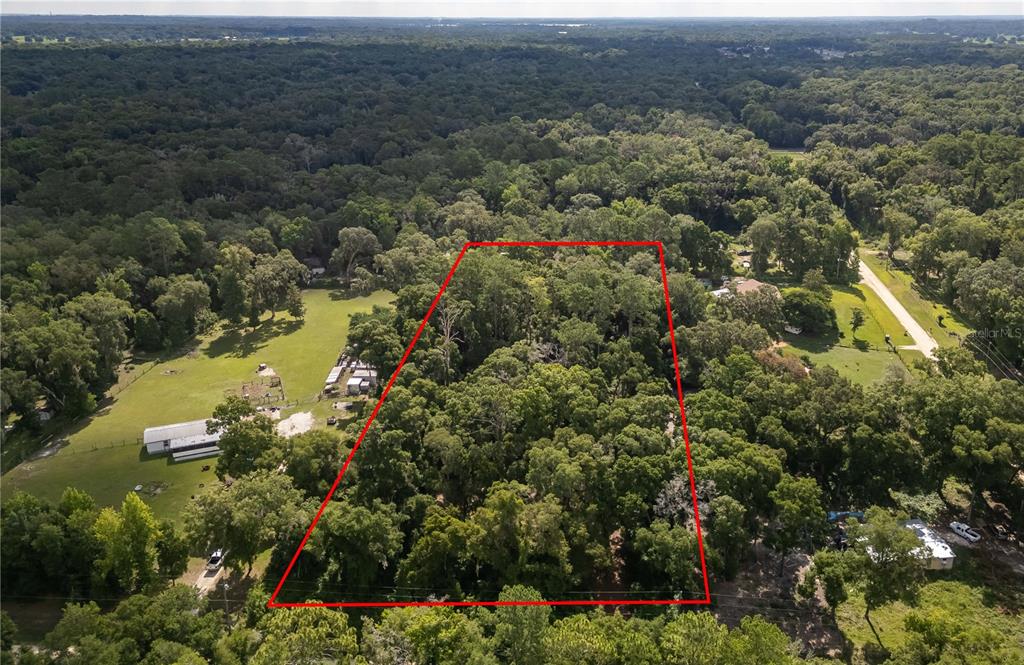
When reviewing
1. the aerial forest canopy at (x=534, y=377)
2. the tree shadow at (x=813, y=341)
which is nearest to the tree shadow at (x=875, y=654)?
the aerial forest canopy at (x=534, y=377)

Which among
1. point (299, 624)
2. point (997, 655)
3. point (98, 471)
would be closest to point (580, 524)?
point (299, 624)

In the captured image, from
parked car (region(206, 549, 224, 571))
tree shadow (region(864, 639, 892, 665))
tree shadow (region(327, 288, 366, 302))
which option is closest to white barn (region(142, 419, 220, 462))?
parked car (region(206, 549, 224, 571))

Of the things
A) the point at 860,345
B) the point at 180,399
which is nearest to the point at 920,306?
the point at 860,345

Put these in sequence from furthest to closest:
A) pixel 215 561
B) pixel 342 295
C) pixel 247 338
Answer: pixel 342 295 < pixel 247 338 < pixel 215 561

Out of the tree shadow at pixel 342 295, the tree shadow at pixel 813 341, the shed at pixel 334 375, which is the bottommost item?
the tree shadow at pixel 342 295

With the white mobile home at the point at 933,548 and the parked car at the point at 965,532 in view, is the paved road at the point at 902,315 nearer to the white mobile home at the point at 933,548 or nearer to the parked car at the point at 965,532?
the parked car at the point at 965,532

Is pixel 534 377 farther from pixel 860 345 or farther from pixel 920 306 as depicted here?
pixel 920 306

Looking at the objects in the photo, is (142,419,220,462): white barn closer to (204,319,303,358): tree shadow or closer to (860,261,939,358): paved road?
(204,319,303,358): tree shadow
